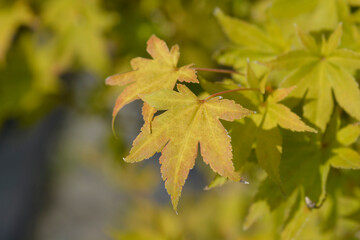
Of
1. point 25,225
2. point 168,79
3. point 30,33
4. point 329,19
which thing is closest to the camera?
point 168,79

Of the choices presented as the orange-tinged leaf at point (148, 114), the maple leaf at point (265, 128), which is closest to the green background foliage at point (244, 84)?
the maple leaf at point (265, 128)

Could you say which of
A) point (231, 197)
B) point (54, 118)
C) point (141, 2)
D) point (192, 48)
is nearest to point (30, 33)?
point (141, 2)

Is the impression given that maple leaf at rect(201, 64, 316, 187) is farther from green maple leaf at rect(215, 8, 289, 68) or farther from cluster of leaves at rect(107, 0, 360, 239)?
green maple leaf at rect(215, 8, 289, 68)

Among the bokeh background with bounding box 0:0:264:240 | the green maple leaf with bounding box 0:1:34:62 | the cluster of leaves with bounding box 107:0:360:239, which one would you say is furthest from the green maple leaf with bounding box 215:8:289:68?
the green maple leaf with bounding box 0:1:34:62

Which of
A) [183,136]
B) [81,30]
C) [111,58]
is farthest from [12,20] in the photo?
[183,136]

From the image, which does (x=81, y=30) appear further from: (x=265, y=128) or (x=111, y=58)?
(x=265, y=128)

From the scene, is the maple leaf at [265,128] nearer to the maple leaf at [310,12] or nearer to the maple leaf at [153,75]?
the maple leaf at [153,75]

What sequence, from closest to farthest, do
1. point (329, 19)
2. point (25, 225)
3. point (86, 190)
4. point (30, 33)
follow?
point (329, 19) < point (30, 33) < point (25, 225) < point (86, 190)

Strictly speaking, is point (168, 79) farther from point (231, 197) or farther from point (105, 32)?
point (231, 197)

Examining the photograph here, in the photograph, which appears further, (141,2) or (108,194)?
(108,194)
